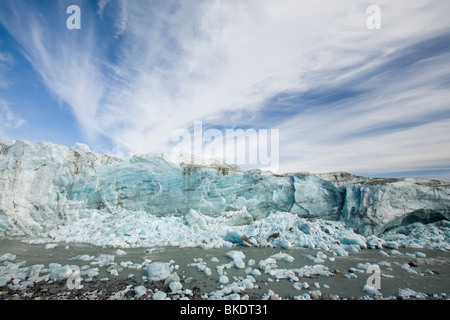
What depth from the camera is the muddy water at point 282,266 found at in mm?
5250

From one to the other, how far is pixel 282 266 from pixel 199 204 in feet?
24.8

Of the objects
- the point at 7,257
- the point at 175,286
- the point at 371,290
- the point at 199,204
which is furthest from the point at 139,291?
the point at 199,204

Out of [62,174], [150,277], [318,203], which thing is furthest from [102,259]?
[318,203]

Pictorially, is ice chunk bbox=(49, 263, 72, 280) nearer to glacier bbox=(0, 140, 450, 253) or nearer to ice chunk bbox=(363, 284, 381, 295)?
glacier bbox=(0, 140, 450, 253)

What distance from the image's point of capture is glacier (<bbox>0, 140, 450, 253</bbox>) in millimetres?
10539

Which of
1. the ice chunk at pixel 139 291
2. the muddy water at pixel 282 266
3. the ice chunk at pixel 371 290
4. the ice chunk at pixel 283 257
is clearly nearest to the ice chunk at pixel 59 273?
the muddy water at pixel 282 266

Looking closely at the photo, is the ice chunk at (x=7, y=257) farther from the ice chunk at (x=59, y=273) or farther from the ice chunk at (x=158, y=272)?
the ice chunk at (x=158, y=272)

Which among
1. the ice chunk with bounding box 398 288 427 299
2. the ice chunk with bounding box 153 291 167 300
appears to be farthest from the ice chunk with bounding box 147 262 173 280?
the ice chunk with bounding box 398 288 427 299

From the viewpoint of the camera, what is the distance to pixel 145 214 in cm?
1354

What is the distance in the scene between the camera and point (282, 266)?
6.88 m

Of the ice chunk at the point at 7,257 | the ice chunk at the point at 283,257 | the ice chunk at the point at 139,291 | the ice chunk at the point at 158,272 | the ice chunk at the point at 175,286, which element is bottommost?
the ice chunk at the point at 283,257

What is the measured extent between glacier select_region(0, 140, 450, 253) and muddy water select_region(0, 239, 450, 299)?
960 mm

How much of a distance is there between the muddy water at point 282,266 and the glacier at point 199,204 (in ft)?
3.15

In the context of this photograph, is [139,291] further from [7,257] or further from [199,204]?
[199,204]
